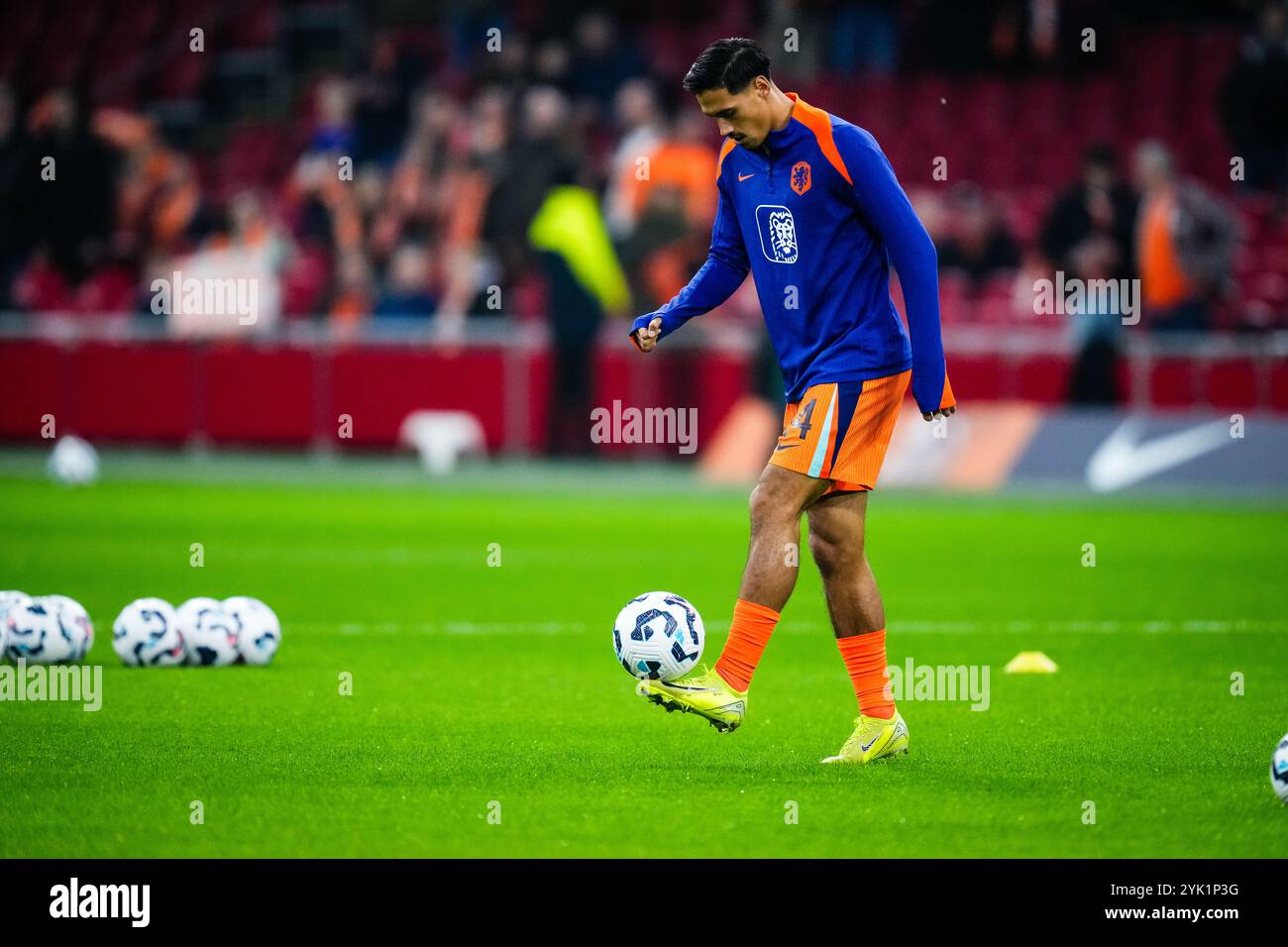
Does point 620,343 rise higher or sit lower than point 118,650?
higher

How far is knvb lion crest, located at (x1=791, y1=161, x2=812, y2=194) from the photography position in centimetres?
778

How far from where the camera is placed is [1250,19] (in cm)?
2708

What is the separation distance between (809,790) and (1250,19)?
2184 centimetres

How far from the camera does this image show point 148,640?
10305 mm

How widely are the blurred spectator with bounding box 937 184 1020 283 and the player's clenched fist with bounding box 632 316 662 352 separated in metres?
15.4

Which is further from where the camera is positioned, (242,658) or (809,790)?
(242,658)

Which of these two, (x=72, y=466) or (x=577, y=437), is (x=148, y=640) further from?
(x=577, y=437)

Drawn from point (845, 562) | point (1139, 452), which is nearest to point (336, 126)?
point (1139, 452)

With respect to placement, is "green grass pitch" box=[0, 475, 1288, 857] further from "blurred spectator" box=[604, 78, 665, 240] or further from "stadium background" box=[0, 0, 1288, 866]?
"blurred spectator" box=[604, 78, 665, 240]

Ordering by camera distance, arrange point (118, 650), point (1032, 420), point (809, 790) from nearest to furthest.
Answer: point (809, 790), point (118, 650), point (1032, 420)
